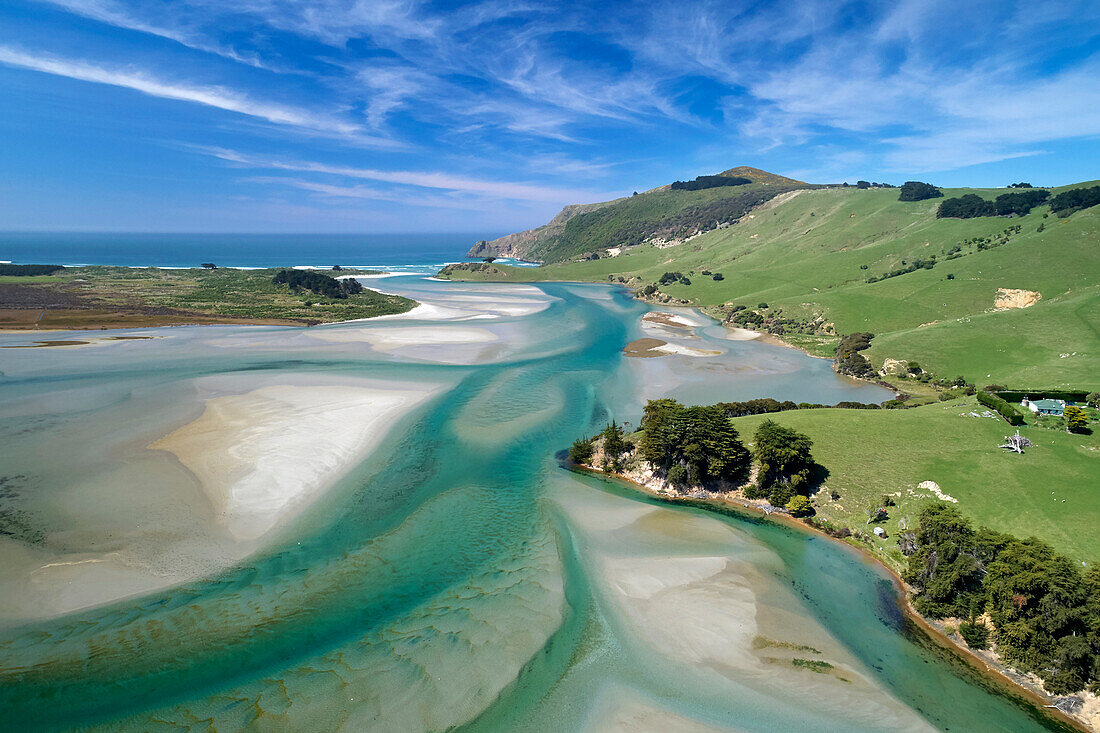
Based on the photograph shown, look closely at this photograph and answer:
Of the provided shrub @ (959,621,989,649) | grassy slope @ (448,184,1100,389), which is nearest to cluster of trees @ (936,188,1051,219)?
grassy slope @ (448,184,1100,389)

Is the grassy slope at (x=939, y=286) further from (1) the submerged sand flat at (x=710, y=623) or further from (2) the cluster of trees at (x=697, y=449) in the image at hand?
(1) the submerged sand flat at (x=710, y=623)

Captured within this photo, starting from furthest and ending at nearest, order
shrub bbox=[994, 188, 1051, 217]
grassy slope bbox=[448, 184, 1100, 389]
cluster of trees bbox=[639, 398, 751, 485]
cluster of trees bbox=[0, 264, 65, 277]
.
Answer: cluster of trees bbox=[0, 264, 65, 277] → shrub bbox=[994, 188, 1051, 217] → grassy slope bbox=[448, 184, 1100, 389] → cluster of trees bbox=[639, 398, 751, 485]

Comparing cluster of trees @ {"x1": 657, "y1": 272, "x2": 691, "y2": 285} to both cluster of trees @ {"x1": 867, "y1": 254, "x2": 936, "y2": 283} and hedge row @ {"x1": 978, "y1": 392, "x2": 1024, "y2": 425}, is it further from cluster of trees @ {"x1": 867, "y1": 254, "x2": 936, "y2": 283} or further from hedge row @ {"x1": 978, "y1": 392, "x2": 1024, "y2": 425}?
hedge row @ {"x1": 978, "y1": 392, "x2": 1024, "y2": 425}

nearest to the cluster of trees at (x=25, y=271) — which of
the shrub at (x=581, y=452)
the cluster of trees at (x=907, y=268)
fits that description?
the shrub at (x=581, y=452)

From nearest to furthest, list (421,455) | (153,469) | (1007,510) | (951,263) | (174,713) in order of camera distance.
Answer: (174,713) < (1007,510) < (153,469) < (421,455) < (951,263)

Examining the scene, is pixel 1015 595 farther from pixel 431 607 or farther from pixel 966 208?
pixel 966 208

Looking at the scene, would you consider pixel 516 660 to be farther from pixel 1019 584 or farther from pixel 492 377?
pixel 492 377

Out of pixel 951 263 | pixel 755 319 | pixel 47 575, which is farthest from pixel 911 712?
pixel 951 263
